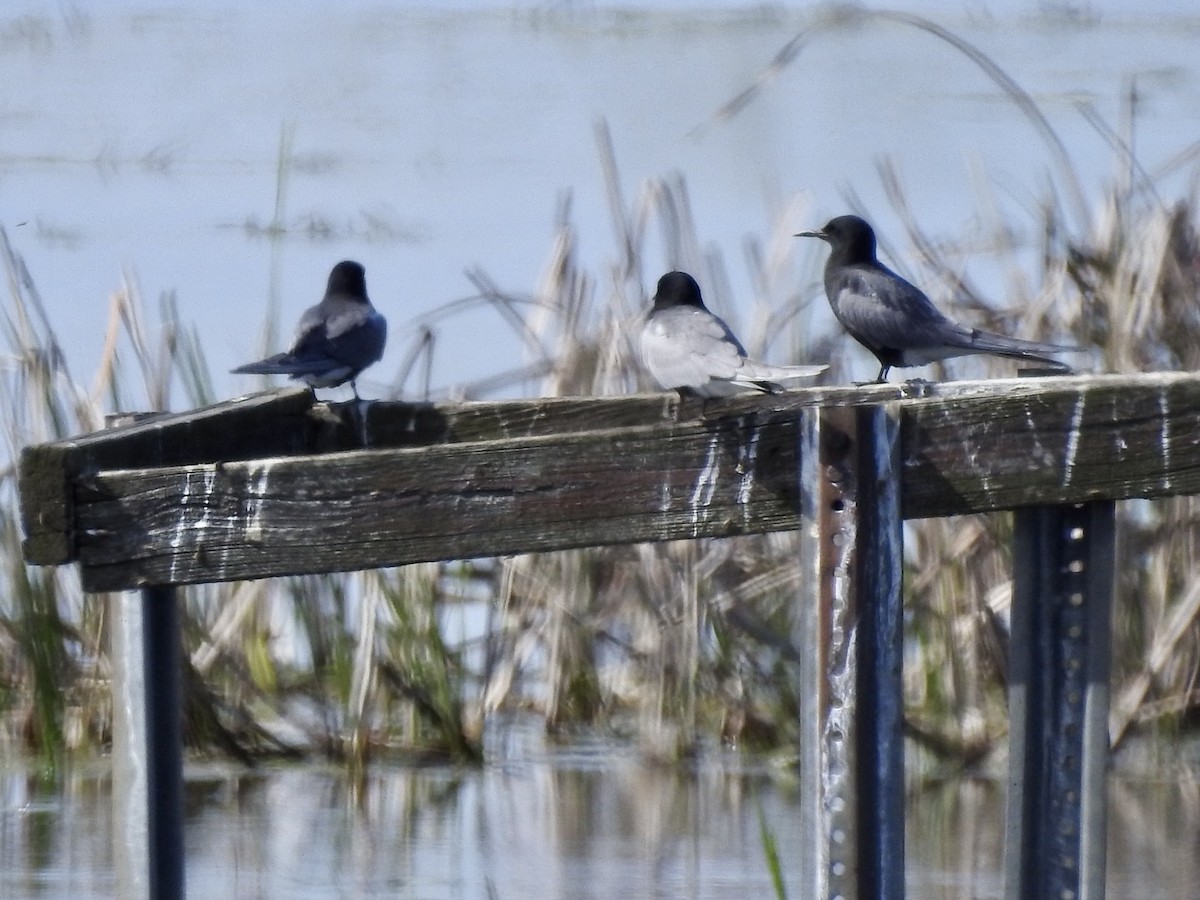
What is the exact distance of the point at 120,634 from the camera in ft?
13.3

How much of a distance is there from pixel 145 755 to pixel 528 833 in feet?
9.37

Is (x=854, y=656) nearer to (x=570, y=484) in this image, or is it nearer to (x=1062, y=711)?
(x=1062, y=711)

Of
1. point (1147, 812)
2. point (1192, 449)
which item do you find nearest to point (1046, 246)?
point (1147, 812)

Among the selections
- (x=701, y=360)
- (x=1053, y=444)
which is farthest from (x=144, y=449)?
(x=1053, y=444)

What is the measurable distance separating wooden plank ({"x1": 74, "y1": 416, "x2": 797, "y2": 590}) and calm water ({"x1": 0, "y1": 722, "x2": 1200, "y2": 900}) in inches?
92.1

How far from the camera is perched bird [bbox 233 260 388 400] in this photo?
6.51 metres

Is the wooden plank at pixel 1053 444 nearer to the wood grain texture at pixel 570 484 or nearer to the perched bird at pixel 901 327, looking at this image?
the wood grain texture at pixel 570 484

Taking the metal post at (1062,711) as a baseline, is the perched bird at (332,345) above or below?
above

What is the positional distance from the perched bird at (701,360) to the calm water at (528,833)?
5.68 feet

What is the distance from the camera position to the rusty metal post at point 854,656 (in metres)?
3.44

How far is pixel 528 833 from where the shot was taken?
668cm

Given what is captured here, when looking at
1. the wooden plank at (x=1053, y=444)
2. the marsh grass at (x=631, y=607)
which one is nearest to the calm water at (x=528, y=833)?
the marsh grass at (x=631, y=607)

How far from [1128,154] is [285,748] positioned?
160 inches

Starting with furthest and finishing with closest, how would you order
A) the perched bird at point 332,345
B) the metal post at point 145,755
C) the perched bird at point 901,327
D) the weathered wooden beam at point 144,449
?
the perched bird at point 332,345 < the perched bird at point 901,327 < the metal post at point 145,755 < the weathered wooden beam at point 144,449
